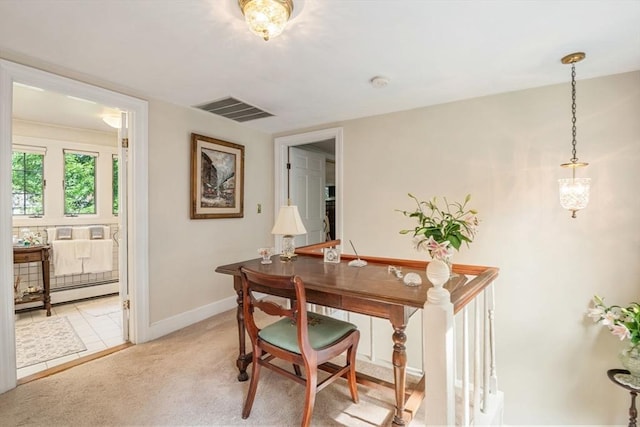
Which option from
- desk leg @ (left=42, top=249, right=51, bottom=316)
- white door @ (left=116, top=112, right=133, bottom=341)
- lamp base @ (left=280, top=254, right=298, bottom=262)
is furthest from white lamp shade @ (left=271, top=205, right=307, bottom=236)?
desk leg @ (left=42, top=249, right=51, bottom=316)

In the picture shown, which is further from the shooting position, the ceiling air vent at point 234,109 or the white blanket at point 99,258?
the white blanket at point 99,258

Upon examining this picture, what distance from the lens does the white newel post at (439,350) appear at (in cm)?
115

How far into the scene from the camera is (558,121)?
238cm

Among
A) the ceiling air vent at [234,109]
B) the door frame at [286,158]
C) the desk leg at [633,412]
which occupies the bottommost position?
the desk leg at [633,412]

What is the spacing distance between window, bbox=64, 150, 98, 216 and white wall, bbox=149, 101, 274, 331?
7.15 feet

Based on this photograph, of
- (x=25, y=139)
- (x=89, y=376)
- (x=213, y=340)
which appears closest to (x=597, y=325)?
(x=213, y=340)

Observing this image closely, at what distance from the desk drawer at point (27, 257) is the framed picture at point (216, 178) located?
191 centimetres

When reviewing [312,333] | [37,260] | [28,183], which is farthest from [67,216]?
[312,333]

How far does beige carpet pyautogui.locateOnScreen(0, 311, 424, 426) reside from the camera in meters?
1.68

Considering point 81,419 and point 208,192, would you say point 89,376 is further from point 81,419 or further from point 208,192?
point 208,192

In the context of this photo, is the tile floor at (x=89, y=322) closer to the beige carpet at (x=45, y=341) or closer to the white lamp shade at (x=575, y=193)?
the beige carpet at (x=45, y=341)

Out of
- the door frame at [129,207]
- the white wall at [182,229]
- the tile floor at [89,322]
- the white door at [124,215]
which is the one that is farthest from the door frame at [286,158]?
the tile floor at [89,322]

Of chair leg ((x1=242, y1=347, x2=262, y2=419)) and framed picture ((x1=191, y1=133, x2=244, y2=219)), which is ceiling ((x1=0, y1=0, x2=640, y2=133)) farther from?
chair leg ((x1=242, y1=347, x2=262, y2=419))

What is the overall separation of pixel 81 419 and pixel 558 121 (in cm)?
393
